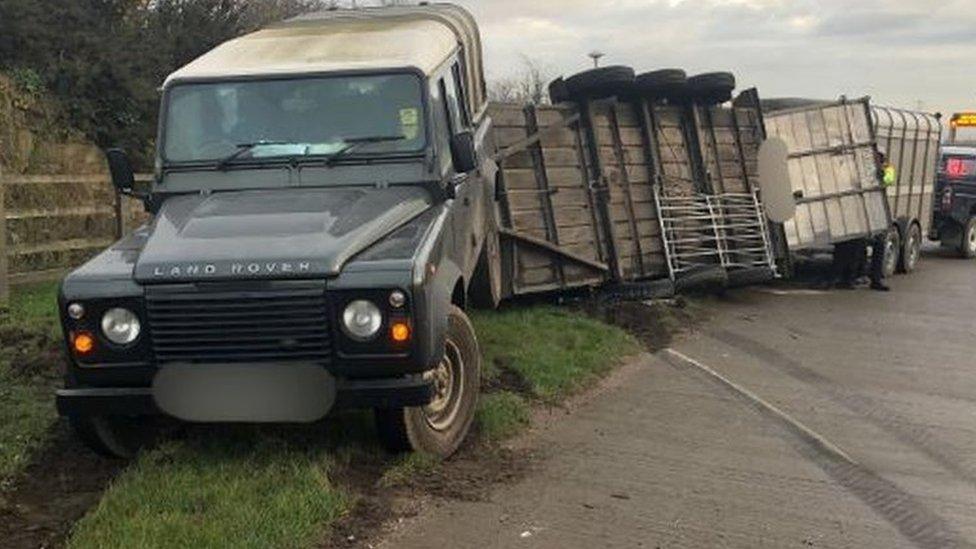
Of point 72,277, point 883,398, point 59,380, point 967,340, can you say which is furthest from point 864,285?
point 72,277

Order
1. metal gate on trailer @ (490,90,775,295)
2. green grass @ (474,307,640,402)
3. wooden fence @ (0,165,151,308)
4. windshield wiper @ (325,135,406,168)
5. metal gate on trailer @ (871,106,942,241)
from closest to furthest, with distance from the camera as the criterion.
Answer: windshield wiper @ (325,135,406,168), green grass @ (474,307,640,402), metal gate on trailer @ (490,90,775,295), wooden fence @ (0,165,151,308), metal gate on trailer @ (871,106,942,241)

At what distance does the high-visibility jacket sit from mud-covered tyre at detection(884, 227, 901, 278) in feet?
2.26

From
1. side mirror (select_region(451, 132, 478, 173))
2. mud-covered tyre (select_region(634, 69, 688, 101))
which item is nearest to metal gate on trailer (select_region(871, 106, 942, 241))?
mud-covered tyre (select_region(634, 69, 688, 101))

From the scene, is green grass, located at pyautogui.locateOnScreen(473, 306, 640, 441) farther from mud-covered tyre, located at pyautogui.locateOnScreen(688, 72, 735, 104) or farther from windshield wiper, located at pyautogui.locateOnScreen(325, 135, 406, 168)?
mud-covered tyre, located at pyautogui.locateOnScreen(688, 72, 735, 104)

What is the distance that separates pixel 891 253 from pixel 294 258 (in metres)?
12.9

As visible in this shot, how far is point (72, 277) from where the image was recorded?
5590 millimetres

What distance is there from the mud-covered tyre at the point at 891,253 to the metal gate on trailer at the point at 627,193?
3.01 metres

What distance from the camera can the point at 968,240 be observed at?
67.7 ft

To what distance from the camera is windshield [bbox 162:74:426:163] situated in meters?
6.63

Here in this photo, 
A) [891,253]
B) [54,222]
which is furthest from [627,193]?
[54,222]

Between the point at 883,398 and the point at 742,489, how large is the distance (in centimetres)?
312

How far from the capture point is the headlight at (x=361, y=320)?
209 inches

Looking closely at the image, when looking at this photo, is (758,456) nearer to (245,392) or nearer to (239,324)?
(245,392)

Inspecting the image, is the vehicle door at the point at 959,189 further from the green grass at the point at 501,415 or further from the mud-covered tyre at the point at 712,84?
the green grass at the point at 501,415
